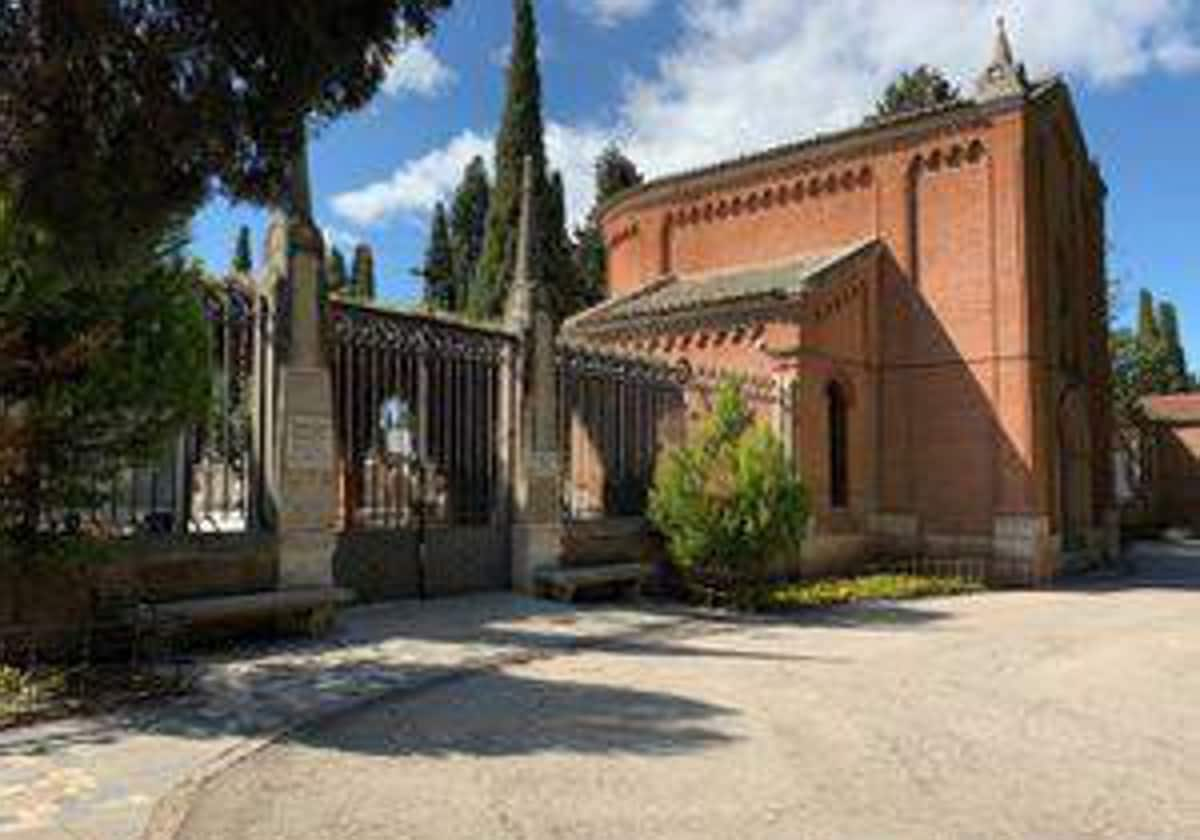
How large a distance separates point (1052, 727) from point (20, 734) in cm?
663

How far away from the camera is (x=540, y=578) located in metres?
15.4

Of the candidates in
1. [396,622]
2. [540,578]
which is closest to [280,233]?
[396,622]

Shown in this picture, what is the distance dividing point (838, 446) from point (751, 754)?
53.8 feet

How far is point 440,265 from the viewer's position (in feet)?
171

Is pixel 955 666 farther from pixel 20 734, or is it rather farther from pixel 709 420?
pixel 20 734

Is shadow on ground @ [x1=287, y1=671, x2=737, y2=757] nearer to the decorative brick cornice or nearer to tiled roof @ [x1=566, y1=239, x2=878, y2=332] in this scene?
tiled roof @ [x1=566, y1=239, x2=878, y2=332]

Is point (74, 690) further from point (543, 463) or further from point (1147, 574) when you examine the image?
point (1147, 574)

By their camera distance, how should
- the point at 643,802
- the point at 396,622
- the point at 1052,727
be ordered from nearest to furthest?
the point at 643,802
the point at 1052,727
the point at 396,622

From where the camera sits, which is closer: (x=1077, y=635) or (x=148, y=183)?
(x=148, y=183)

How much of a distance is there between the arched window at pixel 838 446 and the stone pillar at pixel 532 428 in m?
8.79

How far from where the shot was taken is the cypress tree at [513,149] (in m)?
33.8

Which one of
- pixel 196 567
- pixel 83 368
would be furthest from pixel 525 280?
pixel 83 368

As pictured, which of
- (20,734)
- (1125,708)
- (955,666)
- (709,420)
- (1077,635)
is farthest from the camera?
(709,420)

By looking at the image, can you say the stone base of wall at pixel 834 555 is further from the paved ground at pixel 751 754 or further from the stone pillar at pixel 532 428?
the paved ground at pixel 751 754
